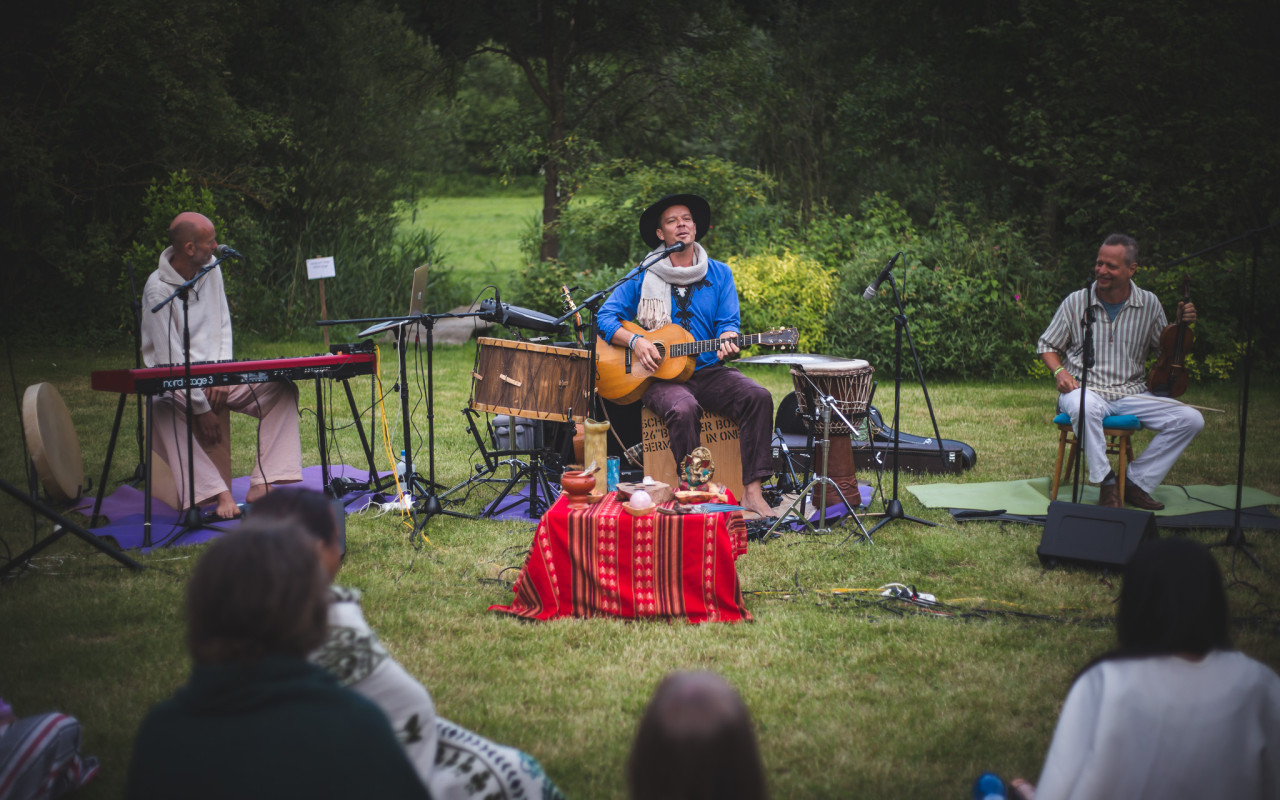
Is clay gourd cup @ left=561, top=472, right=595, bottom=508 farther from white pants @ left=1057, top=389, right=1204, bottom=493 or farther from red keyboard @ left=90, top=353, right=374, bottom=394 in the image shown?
white pants @ left=1057, top=389, right=1204, bottom=493

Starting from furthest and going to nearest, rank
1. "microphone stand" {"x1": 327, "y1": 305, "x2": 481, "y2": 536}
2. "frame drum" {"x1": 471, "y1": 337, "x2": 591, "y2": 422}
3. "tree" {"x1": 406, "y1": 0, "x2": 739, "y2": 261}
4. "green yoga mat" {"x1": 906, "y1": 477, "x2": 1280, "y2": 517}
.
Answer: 1. "tree" {"x1": 406, "y1": 0, "x2": 739, "y2": 261}
2. "green yoga mat" {"x1": 906, "y1": 477, "x2": 1280, "y2": 517}
3. "frame drum" {"x1": 471, "y1": 337, "x2": 591, "y2": 422}
4. "microphone stand" {"x1": 327, "y1": 305, "x2": 481, "y2": 536}

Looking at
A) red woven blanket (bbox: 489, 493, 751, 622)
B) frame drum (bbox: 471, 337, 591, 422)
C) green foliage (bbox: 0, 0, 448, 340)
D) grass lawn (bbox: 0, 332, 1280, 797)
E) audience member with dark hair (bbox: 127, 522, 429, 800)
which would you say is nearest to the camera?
audience member with dark hair (bbox: 127, 522, 429, 800)

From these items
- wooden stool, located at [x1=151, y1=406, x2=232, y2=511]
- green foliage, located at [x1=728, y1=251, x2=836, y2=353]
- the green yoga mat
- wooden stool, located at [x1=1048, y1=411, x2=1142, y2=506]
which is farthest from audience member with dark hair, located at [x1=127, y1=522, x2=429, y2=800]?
green foliage, located at [x1=728, y1=251, x2=836, y2=353]

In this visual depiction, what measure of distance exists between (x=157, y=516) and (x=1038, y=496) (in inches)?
227

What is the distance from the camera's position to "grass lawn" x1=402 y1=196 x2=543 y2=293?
18.5 meters

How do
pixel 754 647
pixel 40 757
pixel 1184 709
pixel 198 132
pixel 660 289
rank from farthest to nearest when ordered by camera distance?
pixel 198 132 → pixel 660 289 → pixel 754 647 → pixel 40 757 → pixel 1184 709

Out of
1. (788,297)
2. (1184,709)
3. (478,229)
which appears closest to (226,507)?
(1184,709)

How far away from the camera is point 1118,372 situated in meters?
6.07

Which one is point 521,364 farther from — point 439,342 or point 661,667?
point 439,342

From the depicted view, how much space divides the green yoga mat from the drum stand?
0.76 metres

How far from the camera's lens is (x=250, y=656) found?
1.68 meters

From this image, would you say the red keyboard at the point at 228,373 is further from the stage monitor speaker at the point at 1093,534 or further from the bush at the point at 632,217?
the bush at the point at 632,217

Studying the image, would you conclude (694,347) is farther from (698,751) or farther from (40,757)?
(698,751)

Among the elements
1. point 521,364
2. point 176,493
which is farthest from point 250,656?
point 176,493
